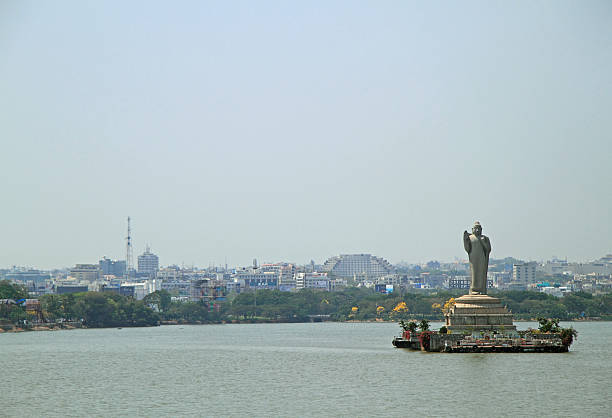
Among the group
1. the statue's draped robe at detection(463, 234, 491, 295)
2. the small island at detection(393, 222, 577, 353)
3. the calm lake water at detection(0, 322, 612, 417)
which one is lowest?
the calm lake water at detection(0, 322, 612, 417)

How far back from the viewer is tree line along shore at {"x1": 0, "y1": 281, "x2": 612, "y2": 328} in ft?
495

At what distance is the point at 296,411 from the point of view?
40.0m

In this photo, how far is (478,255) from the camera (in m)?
64.1

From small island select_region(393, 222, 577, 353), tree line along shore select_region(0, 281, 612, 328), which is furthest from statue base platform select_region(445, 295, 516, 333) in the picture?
tree line along shore select_region(0, 281, 612, 328)

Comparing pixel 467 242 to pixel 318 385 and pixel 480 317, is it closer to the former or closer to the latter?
pixel 480 317

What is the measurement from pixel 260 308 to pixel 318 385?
138 metres

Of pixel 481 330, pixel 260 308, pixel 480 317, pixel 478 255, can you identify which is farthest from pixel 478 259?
pixel 260 308

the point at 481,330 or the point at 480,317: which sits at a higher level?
the point at 480,317

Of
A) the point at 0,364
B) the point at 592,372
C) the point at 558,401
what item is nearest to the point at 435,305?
the point at 0,364

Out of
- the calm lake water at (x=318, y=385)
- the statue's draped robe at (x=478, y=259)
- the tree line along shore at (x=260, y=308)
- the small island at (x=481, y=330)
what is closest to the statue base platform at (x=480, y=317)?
the small island at (x=481, y=330)

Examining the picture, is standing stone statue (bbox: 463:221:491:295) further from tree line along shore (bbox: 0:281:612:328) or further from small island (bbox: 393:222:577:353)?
tree line along shore (bbox: 0:281:612:328)

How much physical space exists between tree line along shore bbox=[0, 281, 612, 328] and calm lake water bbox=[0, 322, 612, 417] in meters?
78.3

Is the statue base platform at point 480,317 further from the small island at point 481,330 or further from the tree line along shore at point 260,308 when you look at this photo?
the tree line along shore at point 260,308

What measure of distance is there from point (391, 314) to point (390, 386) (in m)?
133
